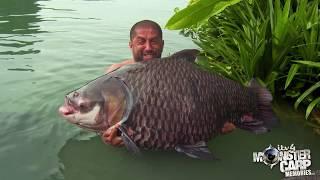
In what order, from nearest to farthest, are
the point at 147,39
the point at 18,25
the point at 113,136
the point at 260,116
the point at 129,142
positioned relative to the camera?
the point at 129,142
the point at 113,136
the point at 260,116
the point at 147,39
the point at 18,25

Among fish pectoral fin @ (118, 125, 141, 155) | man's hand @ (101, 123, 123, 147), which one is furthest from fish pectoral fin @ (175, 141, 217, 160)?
Answer: man's hand @ (101, 123, 123, 147)

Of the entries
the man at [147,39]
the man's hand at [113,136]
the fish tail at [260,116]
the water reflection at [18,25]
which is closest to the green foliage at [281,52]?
the man at [147,39]

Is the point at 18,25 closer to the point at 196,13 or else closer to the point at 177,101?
the point at 177,101

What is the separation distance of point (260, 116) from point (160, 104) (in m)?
0.85

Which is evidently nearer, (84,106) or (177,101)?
(84,106)

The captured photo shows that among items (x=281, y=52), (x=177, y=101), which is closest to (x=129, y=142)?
(x=177, y=101)

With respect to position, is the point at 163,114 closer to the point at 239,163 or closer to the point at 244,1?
the point at 239,163

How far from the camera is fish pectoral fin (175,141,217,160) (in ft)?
9.04

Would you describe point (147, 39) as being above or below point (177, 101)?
above

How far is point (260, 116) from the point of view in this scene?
10.5 ft

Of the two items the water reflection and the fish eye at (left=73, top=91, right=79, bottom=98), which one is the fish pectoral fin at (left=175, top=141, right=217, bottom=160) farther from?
the water reflection

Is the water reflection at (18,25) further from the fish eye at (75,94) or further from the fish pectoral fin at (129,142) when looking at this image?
the fish pectoral fin at (129,142)

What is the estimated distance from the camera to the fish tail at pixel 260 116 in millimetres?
3156

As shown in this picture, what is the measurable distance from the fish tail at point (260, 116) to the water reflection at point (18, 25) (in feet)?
12.8
